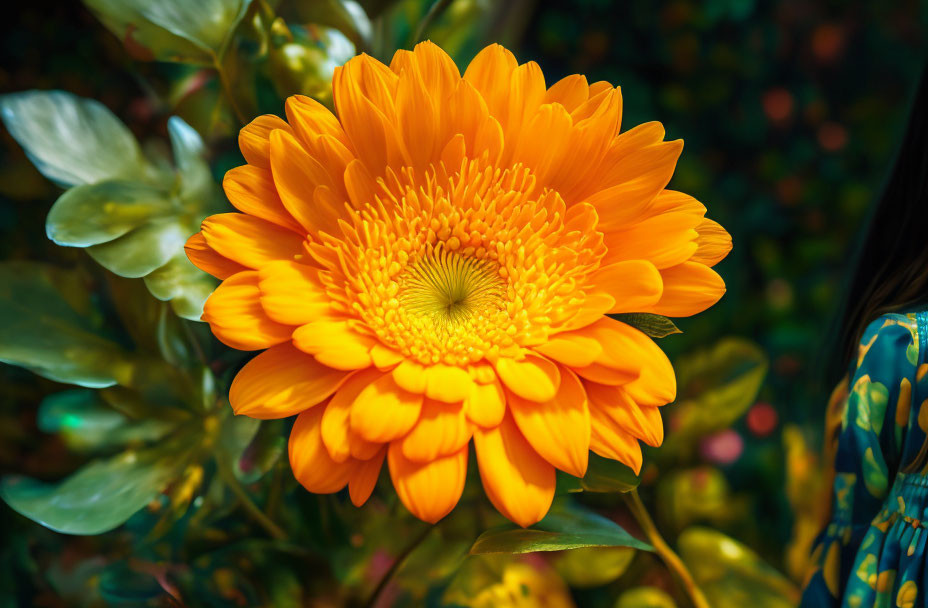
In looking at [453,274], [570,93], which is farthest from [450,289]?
[570,93]

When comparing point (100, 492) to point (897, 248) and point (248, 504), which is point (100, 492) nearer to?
point (248, 504)

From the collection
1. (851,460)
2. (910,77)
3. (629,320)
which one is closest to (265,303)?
(629,320)

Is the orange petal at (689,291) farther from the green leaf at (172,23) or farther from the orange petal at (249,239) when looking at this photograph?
the green leaf at (172,23)

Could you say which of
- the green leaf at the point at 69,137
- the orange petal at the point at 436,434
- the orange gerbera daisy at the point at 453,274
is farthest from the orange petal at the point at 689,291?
the green leaf at the point at 69,137

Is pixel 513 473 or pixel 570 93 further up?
pixel 570 93

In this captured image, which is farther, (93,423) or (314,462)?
(93,423)

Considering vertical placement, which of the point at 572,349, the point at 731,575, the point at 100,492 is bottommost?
the point at 100,492

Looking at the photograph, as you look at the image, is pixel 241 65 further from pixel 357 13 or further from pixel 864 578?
pixel 864 578

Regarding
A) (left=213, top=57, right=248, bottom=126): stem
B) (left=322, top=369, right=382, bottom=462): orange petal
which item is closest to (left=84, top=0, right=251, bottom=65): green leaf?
(left=213, top=57, right=248, bottom=126): stem
